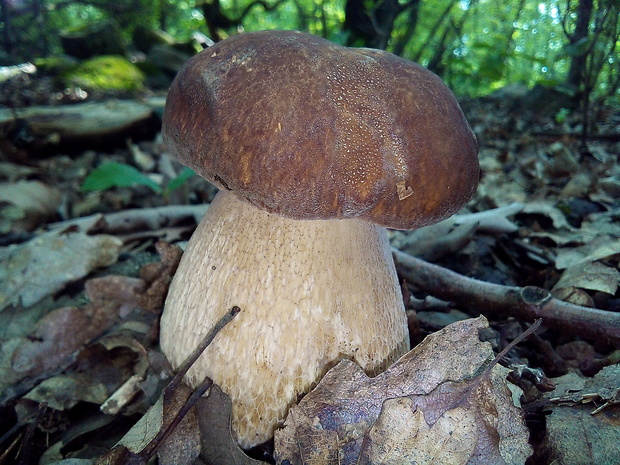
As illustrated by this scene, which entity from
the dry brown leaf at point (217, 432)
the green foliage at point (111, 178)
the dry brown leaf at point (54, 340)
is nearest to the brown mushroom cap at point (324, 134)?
the dry brown leaf at point (217, 432)

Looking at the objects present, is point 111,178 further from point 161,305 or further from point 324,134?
point 324,134

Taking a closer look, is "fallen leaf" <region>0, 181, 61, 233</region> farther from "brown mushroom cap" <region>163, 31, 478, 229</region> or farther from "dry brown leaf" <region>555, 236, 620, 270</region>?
"dry brown leaf" <region>555, 236, 620, 270</region>

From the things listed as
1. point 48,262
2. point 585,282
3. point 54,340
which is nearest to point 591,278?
point 585,282

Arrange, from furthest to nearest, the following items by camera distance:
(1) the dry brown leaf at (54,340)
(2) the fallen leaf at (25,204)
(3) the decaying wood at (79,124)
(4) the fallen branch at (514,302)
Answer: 1. (3) the decaying wood at (79,124)
2. (2) the fallen leaf at (25,204)
3. (1) the dry brown leaf at (54,340)
4. (4) the fallen branch at (514,302)

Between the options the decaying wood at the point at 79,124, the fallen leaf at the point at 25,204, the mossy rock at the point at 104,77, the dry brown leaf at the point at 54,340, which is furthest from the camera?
the mossy rock at the point at 104,77

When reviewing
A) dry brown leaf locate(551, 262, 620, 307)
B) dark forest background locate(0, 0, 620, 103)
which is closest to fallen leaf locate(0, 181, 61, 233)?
dark forest background locate(0, 0, 620, 103)

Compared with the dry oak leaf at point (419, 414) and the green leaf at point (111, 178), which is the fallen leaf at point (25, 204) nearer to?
the green leaf at point (111, 178)
